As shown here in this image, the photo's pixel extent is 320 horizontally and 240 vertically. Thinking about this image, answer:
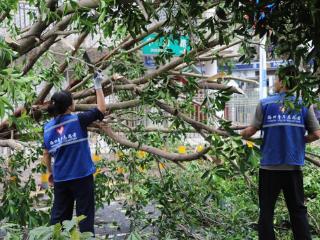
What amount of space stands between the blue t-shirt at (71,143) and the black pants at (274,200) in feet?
4.91

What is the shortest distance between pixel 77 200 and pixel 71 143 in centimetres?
50

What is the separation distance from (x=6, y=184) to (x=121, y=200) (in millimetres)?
1982

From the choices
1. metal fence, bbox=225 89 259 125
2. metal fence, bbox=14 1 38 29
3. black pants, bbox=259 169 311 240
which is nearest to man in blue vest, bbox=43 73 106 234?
metal fence, bbox=14 1 38 29

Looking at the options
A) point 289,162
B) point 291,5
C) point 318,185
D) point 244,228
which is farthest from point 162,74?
point 318,185

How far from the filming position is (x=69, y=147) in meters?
3.95

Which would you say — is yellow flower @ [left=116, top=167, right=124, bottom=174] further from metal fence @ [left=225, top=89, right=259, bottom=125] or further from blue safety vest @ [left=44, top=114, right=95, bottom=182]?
metal fence @ [left=225, top=89, right=259, bottom=125]

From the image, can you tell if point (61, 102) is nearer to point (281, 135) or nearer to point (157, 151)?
point (157, 151)

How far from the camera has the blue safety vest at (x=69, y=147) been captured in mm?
3934

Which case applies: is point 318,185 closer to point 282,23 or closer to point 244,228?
point 244,228

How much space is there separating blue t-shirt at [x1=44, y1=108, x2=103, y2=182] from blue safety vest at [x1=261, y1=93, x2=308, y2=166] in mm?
1395

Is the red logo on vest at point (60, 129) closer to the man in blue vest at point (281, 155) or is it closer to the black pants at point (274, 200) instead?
the man in blue vest at point (281, 155)

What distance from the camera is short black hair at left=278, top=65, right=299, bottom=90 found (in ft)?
8.29

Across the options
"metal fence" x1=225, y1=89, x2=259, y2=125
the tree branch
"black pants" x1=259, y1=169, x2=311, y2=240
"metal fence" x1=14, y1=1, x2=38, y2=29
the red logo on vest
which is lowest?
"black pants" x1=259, y1=169, x2=311, y2=240

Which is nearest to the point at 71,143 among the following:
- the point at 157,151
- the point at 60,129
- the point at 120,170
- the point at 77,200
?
the point at 60,129
